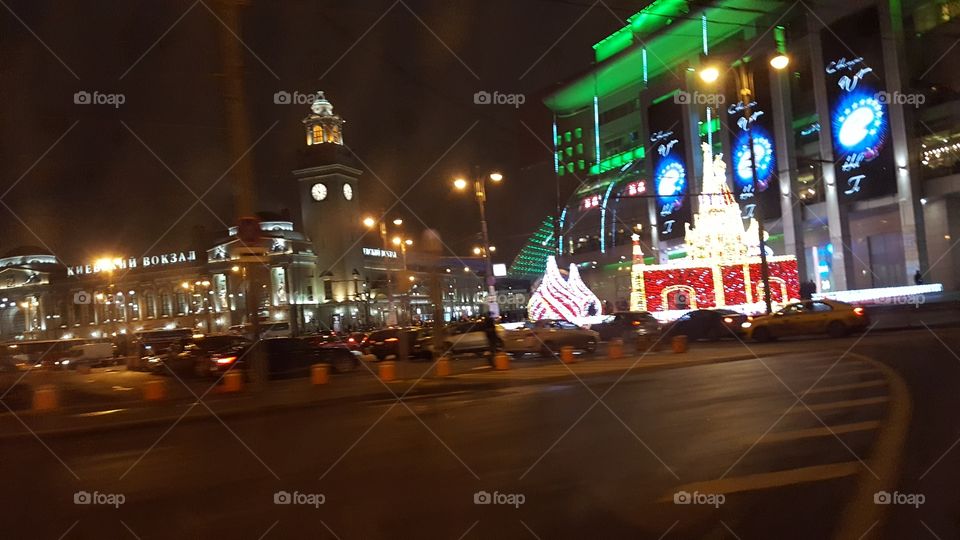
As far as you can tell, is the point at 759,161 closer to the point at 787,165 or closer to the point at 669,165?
the point at 787,165

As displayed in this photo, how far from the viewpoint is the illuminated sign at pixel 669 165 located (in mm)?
62906

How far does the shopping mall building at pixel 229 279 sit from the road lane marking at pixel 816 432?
88081 millimetres

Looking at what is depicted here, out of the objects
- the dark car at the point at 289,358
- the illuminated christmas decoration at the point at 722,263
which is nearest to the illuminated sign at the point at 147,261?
the illuminated christmas decoration at the point at 722,263

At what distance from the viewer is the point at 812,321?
2497 cm

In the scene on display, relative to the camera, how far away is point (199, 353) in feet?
86.4

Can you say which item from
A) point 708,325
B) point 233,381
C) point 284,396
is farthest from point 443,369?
point 708,325

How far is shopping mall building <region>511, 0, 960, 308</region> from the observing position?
4444 cm

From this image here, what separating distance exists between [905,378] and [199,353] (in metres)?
21.8

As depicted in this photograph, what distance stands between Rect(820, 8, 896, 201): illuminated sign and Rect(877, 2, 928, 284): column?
22.1 inches

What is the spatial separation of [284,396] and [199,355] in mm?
12261

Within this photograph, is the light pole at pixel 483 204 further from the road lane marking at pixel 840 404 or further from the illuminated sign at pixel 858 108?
the illuminated sign at pixel 858 108

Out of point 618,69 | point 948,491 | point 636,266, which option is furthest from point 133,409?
point 618,69

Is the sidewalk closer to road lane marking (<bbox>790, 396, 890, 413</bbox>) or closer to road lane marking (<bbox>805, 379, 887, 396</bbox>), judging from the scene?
road lane marking (<bbox>805, 379, 887, 396</bbox>)

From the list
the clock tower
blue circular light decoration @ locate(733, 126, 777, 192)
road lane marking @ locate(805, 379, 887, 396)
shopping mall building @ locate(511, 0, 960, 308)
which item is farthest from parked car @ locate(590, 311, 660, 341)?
the clock tower
